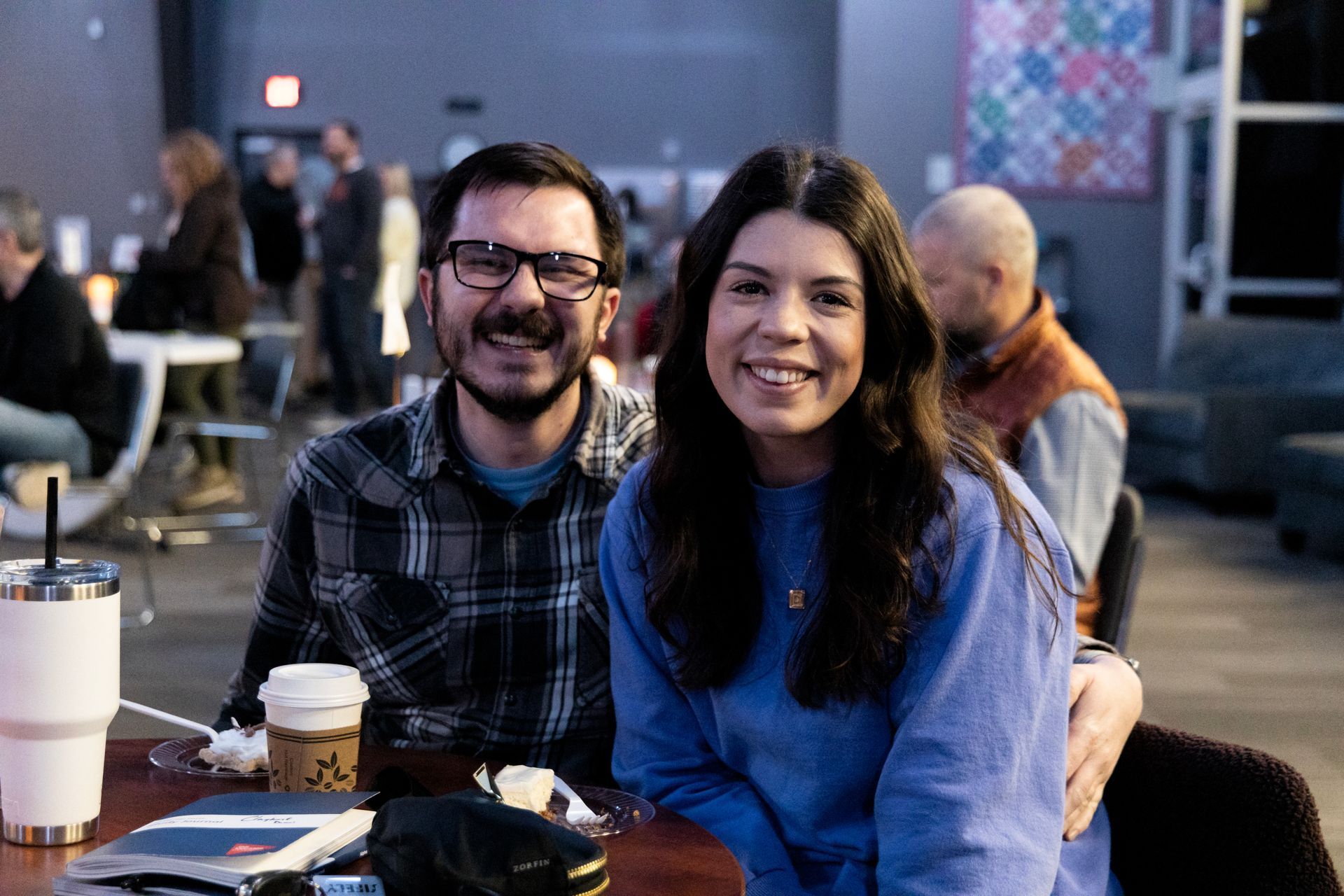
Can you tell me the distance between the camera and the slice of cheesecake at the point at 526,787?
122cm

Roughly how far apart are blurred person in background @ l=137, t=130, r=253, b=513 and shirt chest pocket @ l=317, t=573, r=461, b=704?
477 centimetres

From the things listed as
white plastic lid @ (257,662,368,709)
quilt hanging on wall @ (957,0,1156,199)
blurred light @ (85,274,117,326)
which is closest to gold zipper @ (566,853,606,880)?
white plastic lid @ (257,662,368,709)

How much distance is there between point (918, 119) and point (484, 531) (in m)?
7.74

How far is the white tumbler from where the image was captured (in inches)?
42.0

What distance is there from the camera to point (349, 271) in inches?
364

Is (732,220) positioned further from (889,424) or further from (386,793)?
(386,793)

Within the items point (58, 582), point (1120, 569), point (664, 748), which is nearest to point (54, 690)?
point (58, 582)

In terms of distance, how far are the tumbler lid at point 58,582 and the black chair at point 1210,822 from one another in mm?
1016

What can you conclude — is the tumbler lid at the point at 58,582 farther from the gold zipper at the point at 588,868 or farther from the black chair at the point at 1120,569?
the black chair at the point at 1120,569

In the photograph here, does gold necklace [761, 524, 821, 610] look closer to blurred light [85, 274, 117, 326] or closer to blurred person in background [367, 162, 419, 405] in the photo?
blurred light [85, 274, 117, 326]

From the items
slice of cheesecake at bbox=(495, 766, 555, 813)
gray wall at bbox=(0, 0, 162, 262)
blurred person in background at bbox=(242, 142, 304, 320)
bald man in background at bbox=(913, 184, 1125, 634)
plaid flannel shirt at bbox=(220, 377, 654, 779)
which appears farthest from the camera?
blurred person in background at bbox=(242, 142, 304, 320)

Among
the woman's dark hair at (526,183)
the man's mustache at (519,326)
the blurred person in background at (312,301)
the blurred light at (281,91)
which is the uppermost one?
the blurred light at (281,91)

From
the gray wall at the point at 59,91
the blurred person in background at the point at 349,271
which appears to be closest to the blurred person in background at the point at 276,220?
the blurred person in background at the point at 349,271

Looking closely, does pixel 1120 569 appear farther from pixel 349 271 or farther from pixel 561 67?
pixel 561 67
